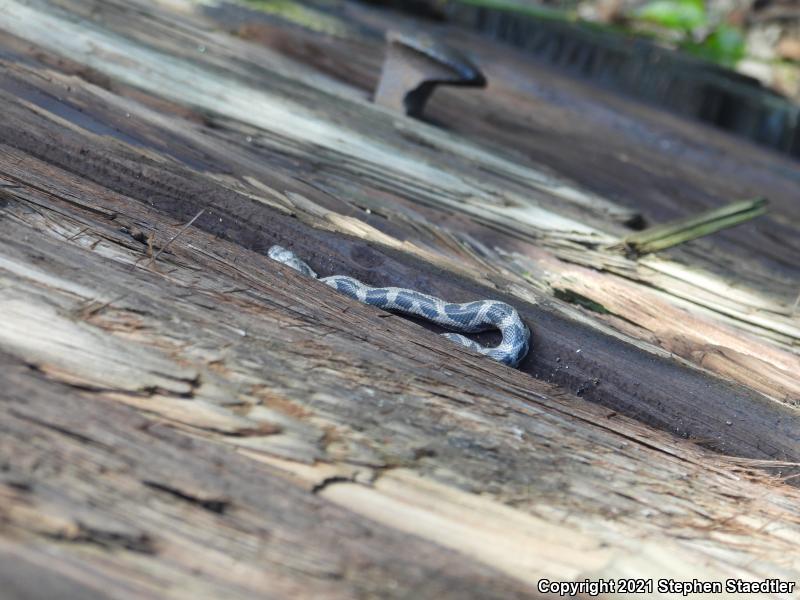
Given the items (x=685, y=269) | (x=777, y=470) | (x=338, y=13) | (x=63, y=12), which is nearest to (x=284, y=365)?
(x=777, y=470)

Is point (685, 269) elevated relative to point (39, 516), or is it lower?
elevated

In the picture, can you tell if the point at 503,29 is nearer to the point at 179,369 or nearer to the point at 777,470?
the point at 777,470

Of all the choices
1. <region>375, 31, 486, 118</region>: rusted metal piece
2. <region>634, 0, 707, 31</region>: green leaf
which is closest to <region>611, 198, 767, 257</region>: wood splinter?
<region>375, 31, 486, 118</region>: rusted metal piece

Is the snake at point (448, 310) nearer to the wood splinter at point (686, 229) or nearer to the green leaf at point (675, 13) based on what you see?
the wood splinter at point (686, 229)

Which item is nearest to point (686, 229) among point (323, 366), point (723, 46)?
point (323, 366)

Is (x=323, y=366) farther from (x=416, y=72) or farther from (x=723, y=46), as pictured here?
(x=723, y=46)

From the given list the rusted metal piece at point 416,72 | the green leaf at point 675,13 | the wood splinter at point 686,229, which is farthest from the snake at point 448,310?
the green leaf at point 675,13

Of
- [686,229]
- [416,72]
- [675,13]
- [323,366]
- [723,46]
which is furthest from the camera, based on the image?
[675,13]
